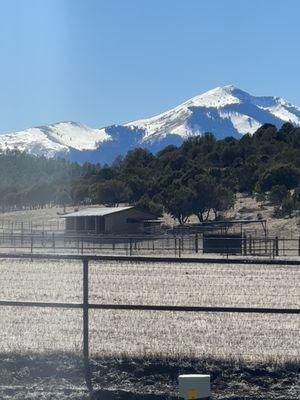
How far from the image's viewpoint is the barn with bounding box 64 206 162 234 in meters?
68.3

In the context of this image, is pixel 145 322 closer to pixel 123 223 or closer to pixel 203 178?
pixel 123 223

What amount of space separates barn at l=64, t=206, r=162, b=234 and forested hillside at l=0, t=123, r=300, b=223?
640cm

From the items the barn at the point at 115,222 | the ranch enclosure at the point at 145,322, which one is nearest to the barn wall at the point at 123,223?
the barn at the point at 115,222

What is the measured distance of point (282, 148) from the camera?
339ft

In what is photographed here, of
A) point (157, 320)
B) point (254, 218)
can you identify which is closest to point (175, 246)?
point (254, 218)

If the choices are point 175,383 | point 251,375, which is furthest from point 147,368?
point 251,375

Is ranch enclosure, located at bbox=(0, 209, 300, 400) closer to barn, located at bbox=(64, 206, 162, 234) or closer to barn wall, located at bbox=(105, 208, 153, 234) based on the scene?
barn, located at bbox=(64, 206, 162, 234)

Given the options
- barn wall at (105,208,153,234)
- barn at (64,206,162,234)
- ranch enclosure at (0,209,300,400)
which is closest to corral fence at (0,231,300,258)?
barn at (64,206,162,234)

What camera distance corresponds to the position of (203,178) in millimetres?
79625

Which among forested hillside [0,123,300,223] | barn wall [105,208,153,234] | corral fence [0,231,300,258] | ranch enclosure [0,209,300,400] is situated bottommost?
ranch enclosure [0,209,300,400]

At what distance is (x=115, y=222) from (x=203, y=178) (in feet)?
43.8

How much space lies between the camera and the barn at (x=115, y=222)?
68312 mm

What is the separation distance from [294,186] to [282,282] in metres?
56.2

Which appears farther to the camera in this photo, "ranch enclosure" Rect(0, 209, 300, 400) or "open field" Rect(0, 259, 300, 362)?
"open field" Rect(0, 259, 300, 362)
